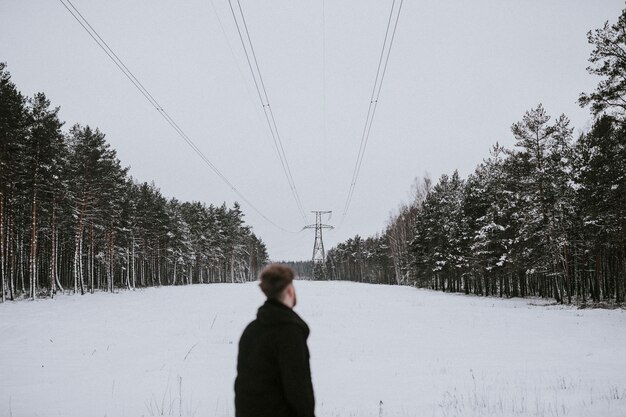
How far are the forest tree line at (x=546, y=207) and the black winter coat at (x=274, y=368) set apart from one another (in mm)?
24386

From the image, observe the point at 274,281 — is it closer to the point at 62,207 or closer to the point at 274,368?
the point at 274,368

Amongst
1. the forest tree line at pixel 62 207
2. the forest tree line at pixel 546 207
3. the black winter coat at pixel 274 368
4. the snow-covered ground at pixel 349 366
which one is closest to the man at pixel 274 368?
the black winter coat at pixel 274 368

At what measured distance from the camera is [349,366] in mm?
11523

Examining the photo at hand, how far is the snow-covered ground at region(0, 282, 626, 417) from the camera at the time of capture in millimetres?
7973

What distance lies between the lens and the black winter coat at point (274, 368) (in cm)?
266

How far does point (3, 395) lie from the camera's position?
28.5 feet

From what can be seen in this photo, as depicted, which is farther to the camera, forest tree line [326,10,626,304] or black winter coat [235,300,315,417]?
forest tree line [326,10,626,304]

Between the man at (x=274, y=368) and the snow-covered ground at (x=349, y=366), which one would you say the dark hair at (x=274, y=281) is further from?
the snow-covered ground at (x=349, y=366)

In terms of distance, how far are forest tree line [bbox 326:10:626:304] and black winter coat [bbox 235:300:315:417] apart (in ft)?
80.0

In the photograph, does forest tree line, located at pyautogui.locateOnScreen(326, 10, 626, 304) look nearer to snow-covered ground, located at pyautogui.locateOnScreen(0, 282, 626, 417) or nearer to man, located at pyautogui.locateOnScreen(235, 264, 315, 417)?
snow-covered ground, located at pyautogui.locateOnScreen(0, 282, 626, 417)

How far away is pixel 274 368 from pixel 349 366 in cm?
959

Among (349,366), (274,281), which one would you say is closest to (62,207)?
(349,366)

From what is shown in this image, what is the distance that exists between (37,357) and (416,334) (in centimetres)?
1425

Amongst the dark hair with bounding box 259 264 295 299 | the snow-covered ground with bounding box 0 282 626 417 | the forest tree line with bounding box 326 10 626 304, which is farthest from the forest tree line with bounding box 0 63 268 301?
the forest tree line with bounding box 326 10 626 304
